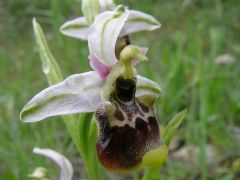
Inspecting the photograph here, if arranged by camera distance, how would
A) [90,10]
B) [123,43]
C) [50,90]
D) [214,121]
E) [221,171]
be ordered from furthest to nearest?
[214,121]
[221,171]
[123,43]
[90,10]
[50,90]

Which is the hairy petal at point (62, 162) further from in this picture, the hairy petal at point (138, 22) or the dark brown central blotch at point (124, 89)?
the hairy petal at point (138, 22)

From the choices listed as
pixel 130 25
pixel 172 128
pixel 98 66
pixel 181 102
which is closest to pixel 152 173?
pixel 172 128

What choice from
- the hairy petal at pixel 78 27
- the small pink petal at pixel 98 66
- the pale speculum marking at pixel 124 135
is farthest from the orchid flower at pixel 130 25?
the pale speculum marking at pixel 124 135

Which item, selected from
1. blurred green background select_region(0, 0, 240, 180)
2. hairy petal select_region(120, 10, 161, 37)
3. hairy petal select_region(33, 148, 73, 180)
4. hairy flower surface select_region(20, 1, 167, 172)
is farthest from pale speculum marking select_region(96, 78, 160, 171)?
blurred green background select_region(0, 0, 240, 180)

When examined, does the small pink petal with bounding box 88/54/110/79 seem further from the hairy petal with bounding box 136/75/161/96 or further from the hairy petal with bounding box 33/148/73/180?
the hairy petal with bounding box 33/148/73/180

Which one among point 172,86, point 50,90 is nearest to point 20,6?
point 172,86

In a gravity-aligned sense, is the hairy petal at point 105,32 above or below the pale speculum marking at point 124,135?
above

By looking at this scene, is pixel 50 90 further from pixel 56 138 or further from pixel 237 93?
pixel 237 93
